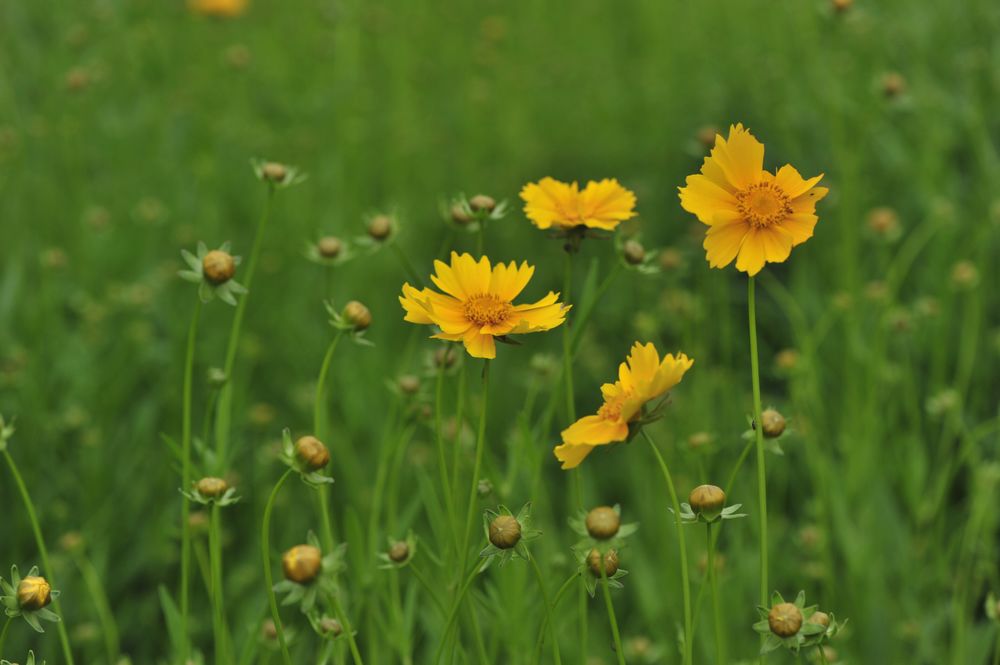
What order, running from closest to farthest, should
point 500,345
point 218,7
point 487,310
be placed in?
point 487,310 → point 500,345 → point 218,7

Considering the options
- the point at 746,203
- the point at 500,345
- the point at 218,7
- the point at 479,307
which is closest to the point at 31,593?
the point at 479,307

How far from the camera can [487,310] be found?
837mm

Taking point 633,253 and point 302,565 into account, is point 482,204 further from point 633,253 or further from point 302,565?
point 302,565

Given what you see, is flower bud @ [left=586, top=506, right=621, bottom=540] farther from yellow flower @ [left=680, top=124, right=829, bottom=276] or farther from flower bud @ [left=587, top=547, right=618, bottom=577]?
yellow flower @ [left=680, top=124, right=829, bottom=276]

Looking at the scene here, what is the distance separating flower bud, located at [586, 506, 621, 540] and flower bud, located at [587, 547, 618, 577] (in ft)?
0.10

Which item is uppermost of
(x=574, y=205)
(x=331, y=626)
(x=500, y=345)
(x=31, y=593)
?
(x=574, y=205)

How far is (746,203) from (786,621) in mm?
310

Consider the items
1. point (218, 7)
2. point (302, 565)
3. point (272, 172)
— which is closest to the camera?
point (302, 565)

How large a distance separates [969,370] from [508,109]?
1382mm

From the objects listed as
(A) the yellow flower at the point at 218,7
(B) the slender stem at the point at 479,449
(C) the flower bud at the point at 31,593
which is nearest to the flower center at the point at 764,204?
(B) the slender stem at the point at 479,449

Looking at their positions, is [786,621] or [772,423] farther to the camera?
[772,423]

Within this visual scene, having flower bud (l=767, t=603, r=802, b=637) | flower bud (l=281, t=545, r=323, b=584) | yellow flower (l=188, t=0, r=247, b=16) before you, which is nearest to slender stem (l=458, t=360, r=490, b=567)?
flower bud (l=281, t=545, r=323, b=584)

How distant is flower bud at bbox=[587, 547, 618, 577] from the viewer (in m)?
0.79

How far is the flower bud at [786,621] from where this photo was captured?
78 cm
